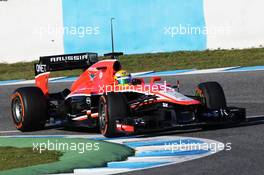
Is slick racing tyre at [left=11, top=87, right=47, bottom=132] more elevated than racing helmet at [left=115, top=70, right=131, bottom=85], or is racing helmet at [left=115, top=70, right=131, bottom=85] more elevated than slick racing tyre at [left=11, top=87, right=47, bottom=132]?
racing helmet at [left=115, top=70, right=131, bottom=85]

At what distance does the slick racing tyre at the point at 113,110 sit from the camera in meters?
11.4

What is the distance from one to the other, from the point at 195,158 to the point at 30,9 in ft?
44.7

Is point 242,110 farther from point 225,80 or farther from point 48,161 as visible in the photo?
point 225,80

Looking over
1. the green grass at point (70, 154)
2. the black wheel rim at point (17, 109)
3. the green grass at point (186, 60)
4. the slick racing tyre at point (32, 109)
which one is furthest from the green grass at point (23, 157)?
the green grass at point (186, 60)

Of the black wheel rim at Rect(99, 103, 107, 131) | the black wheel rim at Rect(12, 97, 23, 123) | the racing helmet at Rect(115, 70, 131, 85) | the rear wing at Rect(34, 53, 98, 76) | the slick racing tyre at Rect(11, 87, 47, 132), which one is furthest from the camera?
the rear wing at Rect(34, 53, 98, 76)

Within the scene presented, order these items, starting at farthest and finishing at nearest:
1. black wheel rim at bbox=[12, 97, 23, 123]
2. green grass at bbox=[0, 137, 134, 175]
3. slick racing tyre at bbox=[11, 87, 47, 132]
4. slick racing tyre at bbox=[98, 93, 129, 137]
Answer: black wheel rim at bbox=[12, 97, 23, 123], slick racing tyre at bbox=[11, 87, 47, 132], slick racing tyre at bbox=[98, 93, 129, 137], green grass at bbox=[0, 137, 134, 175]

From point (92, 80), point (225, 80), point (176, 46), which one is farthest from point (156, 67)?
point (92, 80)

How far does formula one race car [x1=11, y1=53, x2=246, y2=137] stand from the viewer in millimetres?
11469

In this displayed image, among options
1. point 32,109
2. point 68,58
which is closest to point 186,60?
point 68,58

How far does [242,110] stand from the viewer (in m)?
11.8

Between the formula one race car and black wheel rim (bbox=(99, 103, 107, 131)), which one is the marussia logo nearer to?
the formula one race car

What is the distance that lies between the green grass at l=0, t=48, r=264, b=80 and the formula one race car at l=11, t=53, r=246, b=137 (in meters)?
6.93

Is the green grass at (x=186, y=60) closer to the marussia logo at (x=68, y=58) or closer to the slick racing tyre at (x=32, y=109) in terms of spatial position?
the marussia logo at (x=68, y=58)

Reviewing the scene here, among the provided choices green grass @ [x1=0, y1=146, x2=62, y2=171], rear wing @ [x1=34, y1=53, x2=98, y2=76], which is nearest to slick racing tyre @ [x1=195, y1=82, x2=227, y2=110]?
rear wing @ [x1=34, y1=53, x2=98, y2=76]
